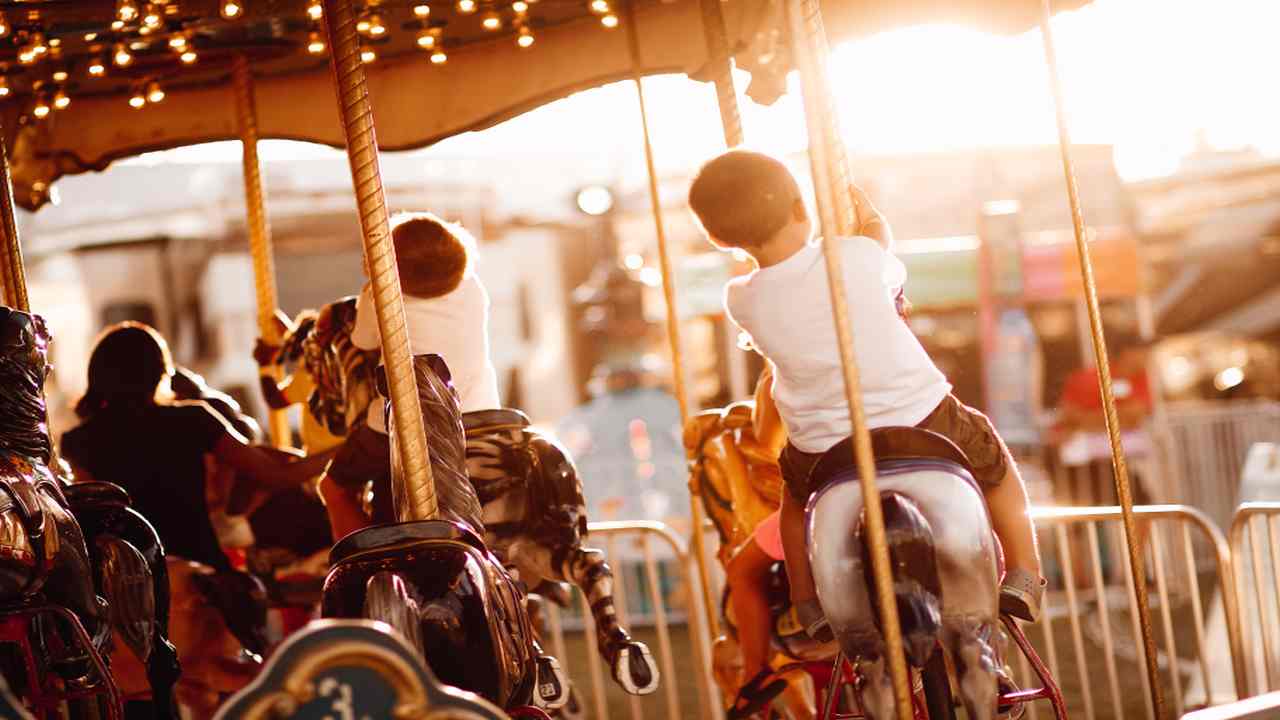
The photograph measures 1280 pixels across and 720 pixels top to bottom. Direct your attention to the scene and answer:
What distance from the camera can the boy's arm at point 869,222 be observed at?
11.9ft

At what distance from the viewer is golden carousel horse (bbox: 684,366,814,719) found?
178 inches

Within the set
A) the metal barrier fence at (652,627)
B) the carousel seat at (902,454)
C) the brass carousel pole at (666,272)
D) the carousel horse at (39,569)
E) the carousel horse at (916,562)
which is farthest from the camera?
the metal barrier fence at (652,627)

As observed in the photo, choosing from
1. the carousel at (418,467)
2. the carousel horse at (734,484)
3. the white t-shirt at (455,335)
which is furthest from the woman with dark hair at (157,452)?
the carousel horse at (734,484)

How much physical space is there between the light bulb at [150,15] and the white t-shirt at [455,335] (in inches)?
39.9

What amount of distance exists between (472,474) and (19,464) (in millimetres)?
1189

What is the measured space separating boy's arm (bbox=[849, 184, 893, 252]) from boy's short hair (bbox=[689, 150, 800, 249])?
1.07 feet

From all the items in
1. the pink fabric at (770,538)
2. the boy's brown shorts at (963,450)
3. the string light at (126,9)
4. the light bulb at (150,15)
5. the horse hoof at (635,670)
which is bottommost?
the horse hoof at (635,670)

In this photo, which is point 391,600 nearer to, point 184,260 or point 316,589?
point 316,589

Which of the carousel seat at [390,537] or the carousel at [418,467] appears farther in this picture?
the carousel seat at [390,537]

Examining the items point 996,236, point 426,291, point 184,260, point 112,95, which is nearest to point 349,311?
point 426,291

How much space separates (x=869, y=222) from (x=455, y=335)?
3.97 ft

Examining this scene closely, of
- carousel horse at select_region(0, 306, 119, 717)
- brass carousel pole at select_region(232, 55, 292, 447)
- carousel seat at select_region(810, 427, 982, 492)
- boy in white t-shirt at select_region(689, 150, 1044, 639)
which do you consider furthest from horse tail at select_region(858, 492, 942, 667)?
brass carousel pole at select_region(232, 55, 292, 447)

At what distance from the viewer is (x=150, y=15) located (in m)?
4.41

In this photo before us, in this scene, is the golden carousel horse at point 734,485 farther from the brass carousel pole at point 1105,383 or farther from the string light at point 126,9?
the string light at point 126,9
